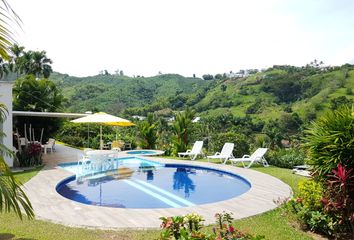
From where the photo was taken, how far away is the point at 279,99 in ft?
168

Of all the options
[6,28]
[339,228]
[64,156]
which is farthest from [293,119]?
[6,28]

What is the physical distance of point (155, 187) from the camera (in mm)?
11656

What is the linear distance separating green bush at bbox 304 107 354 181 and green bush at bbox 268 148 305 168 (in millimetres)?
7359

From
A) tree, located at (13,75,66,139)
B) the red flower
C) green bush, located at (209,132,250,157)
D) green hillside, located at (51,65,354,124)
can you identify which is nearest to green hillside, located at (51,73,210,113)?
green hillside, located at (51,65,354,124)

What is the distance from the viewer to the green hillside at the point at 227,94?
45.9 meters

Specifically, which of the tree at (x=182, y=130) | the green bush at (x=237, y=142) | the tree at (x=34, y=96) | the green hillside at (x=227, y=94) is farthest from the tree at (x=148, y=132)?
the green hillside at (x=227, y=94)

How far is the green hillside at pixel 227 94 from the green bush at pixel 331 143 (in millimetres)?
35752

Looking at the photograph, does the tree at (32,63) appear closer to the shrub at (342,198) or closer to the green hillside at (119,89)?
the green hillside at (119,89)

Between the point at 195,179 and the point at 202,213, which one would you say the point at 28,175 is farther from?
the point at 202,213

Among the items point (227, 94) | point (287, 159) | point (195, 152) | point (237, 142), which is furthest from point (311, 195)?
point (227, 94)

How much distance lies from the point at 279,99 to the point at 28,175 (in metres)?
44.6

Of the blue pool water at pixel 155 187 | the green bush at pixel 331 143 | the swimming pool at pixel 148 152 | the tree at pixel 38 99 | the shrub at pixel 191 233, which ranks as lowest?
the blue pool water at pixel 155 187

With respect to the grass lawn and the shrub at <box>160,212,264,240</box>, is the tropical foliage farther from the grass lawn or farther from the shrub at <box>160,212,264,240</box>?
the shrub at <box>160,212,264,240</box>

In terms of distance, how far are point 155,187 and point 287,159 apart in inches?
225
